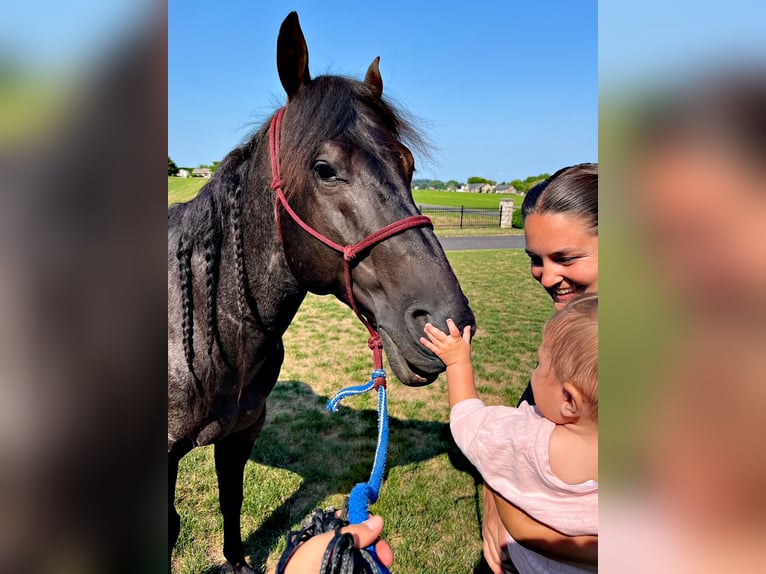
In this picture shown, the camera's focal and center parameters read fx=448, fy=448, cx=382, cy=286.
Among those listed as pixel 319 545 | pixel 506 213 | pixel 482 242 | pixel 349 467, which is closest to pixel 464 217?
pixel 506 213

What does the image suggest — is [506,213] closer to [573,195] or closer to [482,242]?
[482,242]

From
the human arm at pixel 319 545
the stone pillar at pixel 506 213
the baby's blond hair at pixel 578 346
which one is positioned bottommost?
the human arm at pixel 319 545

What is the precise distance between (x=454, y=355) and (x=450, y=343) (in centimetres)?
5

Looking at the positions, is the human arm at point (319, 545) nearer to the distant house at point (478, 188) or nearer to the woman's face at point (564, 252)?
the woman's face at point (564, 252)

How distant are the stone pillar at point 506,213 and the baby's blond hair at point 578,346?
1197 inches

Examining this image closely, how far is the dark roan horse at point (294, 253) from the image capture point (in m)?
1.80

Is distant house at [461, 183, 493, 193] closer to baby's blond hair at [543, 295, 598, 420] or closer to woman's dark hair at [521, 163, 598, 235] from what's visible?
woman's dark hair at [521, 163, 598, 235]

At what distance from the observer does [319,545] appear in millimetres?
1049

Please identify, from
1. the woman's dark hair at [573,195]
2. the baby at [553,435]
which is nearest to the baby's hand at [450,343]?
the baby at [553,435]

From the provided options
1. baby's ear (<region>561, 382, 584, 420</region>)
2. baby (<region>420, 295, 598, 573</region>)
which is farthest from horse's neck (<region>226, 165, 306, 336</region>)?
baby's ear (<region>561, 382, 584, 420</region>)

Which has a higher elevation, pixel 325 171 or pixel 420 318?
pixel 325 171
